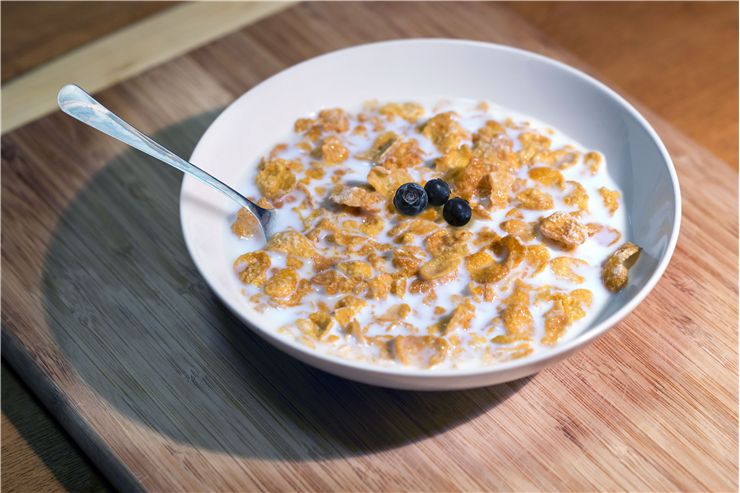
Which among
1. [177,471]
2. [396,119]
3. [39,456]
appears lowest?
[39,456]

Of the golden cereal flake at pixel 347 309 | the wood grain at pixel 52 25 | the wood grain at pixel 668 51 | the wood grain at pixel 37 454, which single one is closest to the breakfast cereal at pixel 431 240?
the golden cereal flake at pixel 347 309

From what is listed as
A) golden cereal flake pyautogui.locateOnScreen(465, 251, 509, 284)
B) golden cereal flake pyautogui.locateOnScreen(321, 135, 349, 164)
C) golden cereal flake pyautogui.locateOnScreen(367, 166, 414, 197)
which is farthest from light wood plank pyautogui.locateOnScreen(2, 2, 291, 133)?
golden cereal flake pyautogui.locateOnScreen(465, 251, 509, 284)

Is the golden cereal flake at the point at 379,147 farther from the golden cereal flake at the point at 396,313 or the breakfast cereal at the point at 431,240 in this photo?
the golden cereal flake at the point at 396,313

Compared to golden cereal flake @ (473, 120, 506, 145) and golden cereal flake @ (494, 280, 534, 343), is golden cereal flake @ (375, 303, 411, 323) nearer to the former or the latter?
golden cereal flake @ (494, 280, 534, 343)

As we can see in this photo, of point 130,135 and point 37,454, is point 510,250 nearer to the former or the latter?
point 130,135

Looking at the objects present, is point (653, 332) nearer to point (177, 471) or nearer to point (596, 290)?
point (596, 290)

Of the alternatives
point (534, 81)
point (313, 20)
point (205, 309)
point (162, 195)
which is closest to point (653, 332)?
point (534, 81)
